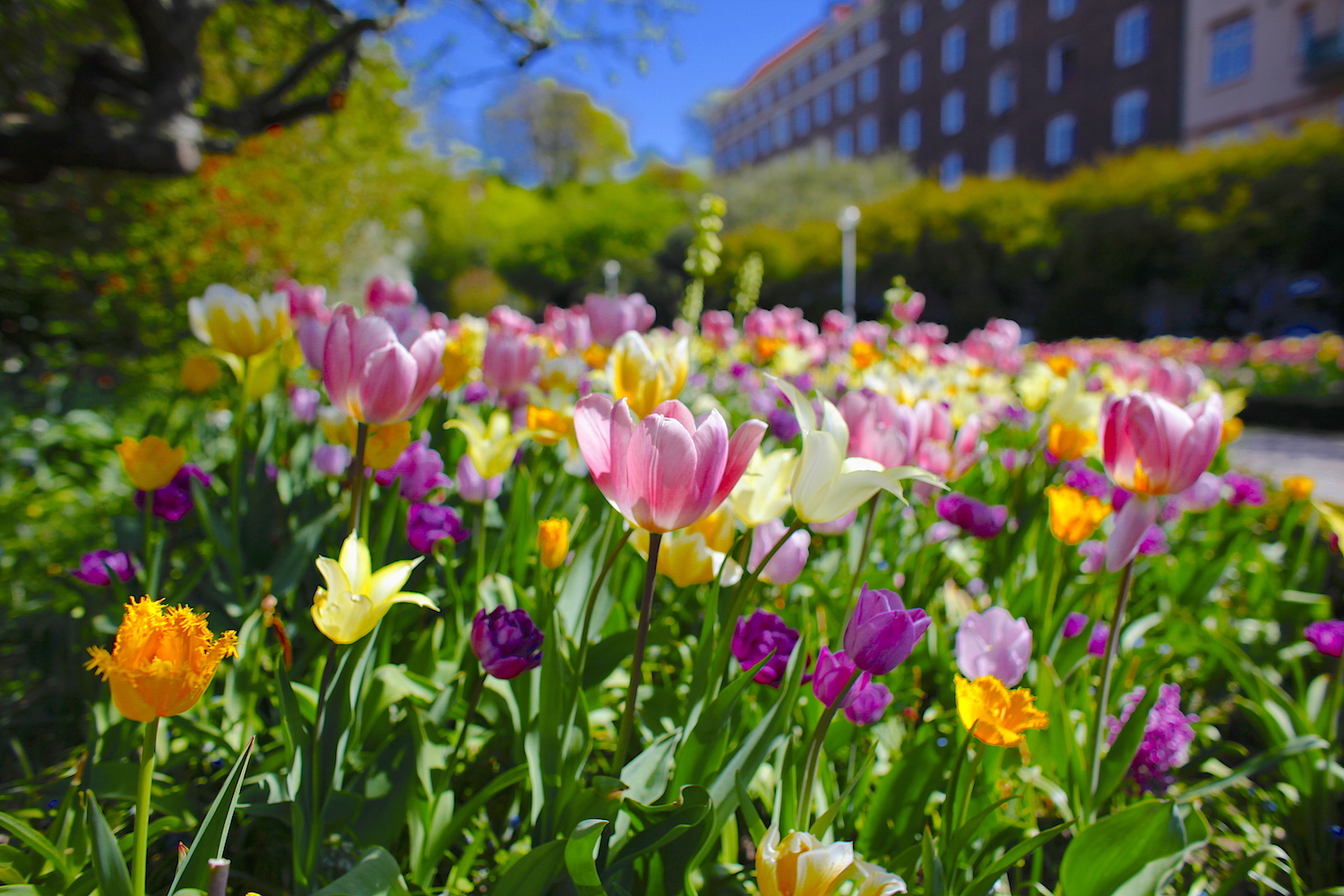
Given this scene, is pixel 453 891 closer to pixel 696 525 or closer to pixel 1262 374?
pixel 696 525

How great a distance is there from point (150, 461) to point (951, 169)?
31.2m

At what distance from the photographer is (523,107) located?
41375 mm

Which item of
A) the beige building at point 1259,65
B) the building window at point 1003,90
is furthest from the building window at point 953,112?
the beige building at point 1259,65

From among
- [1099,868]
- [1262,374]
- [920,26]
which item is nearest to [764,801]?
[1099,868]

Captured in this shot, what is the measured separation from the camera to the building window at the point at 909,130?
97.9 feet

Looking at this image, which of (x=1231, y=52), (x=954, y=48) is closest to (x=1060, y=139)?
(x=1231, y=52)

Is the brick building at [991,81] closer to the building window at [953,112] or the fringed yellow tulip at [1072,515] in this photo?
the building window at [953,112]

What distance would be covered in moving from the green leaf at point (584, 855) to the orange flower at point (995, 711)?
416 millimetres

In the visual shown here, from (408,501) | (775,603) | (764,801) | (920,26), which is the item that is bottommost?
(764,801)

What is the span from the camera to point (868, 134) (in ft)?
107

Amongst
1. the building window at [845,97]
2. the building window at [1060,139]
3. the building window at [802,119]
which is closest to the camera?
the building window at [1060,139]

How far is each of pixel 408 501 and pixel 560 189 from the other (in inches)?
1463

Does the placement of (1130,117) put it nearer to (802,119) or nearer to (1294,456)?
(802,119)

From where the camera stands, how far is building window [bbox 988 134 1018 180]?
2596 cm
